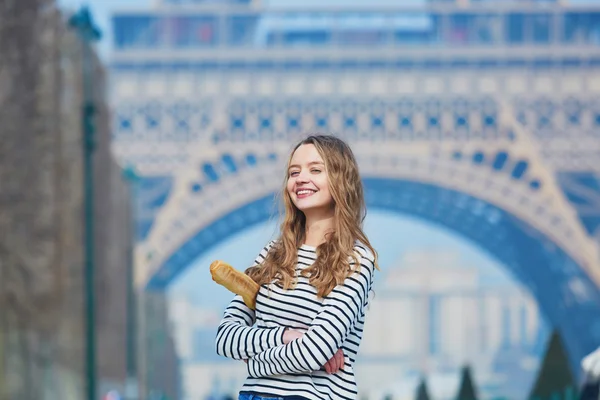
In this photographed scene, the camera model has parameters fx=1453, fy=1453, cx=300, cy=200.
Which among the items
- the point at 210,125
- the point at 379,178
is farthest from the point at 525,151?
the point at 210,125

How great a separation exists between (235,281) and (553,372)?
897 inches

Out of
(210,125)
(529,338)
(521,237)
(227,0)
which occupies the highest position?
(227,0)

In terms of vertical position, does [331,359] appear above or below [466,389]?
above

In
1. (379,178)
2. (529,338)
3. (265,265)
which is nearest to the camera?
(265,265)

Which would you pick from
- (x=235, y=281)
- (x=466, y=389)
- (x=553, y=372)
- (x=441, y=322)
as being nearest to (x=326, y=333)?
(x=235, y=281)

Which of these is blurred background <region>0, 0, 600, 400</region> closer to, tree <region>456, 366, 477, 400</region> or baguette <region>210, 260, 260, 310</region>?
tree <region>456, 366, 477, 400</region>

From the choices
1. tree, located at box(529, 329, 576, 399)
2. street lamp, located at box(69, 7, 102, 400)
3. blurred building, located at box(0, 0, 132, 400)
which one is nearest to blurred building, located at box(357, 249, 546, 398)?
tree, located at box(529, 329, 576, 399)

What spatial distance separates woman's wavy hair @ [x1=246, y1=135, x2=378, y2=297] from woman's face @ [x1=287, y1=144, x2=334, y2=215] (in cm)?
2

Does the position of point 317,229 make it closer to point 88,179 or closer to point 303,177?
point 303,177

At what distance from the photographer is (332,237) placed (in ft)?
11.1

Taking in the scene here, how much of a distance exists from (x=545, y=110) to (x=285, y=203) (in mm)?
41185

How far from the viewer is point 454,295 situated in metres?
81.9

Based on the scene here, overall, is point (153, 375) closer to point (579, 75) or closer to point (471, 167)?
point (471, 167)

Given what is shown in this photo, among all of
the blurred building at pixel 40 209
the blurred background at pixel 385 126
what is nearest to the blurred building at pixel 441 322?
the blurred background at pixel 385 126
